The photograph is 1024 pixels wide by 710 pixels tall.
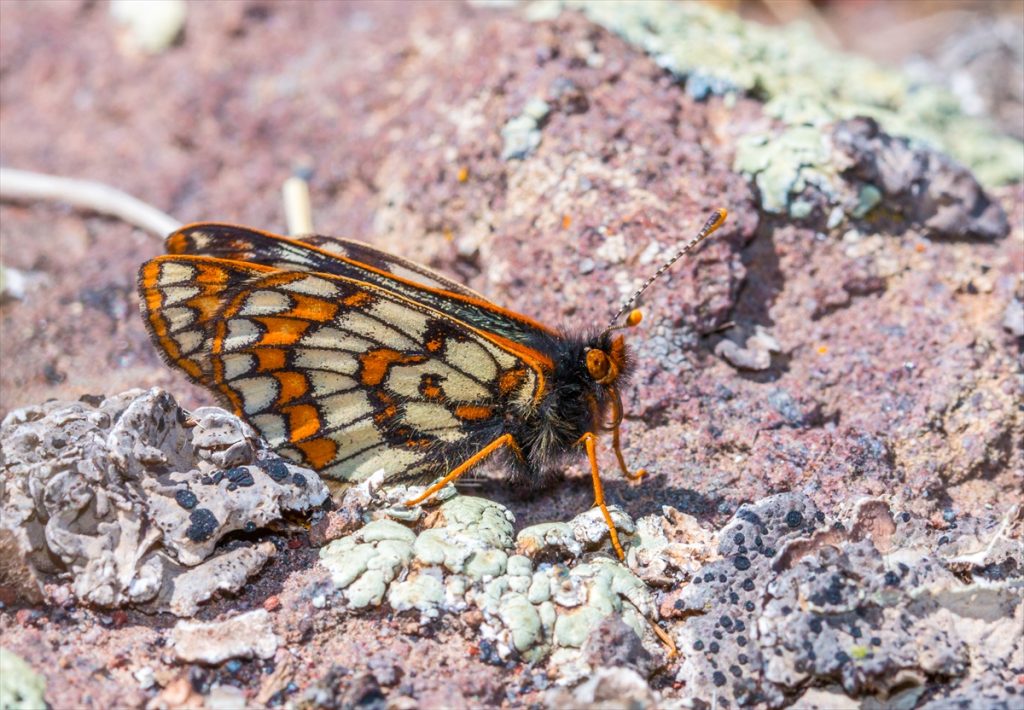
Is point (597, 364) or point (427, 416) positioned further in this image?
point (427, 416)

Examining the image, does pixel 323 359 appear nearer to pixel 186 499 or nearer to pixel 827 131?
pixel 186 499

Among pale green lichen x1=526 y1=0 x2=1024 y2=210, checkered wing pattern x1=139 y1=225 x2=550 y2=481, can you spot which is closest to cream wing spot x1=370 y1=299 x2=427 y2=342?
checkered wing pattern x1=139 y1=225 x2=550 y2=481

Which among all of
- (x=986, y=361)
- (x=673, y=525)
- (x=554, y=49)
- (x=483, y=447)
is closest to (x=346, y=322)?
(x=483, y=447)

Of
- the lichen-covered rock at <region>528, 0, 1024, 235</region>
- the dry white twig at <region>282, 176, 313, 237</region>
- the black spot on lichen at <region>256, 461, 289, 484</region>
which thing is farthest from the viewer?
the dry white twig at <region>282, 176, 313, 237</region>

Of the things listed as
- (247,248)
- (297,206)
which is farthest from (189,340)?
(297,206)

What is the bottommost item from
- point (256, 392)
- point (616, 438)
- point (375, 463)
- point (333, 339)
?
point (375, 463)

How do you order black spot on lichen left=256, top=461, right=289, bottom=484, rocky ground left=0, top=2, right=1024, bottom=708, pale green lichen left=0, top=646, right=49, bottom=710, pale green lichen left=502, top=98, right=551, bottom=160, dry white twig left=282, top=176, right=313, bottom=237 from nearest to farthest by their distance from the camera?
pale green lichen left=0, top=646, right=49, bottom=710, rocky ground left=0, top=2, right=1024, bottom=708, black spot on lichen left=256, top=461, right=289, bottom=484, pale green lichen left=502, top=98, right=551, bottom=160, dry white twig left=282, top=176, right=313, bottom=237

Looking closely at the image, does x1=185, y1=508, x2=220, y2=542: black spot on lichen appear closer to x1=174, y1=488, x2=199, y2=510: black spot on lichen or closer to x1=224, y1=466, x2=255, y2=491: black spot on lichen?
x1=174, y1=488, x2=199, y2=510: black spot on lichen

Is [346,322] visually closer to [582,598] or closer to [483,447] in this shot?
[483,447]
